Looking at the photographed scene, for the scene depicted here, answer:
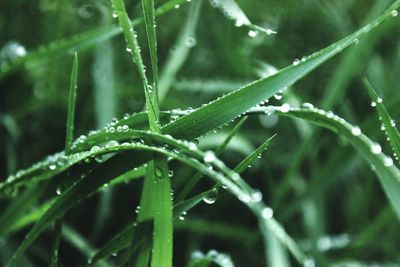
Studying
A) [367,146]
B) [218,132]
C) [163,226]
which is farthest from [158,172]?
[218,132]

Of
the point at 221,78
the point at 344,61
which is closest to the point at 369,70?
the point at 344,61

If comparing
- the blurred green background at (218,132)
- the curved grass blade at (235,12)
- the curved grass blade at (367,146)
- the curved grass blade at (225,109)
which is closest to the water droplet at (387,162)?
the curved grass blade at (367,146)

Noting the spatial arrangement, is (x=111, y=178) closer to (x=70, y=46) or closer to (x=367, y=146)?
(x=367, y=146)

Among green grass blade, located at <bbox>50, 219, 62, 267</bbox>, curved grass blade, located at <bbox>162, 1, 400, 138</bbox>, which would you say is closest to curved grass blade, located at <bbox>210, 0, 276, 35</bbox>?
curved grass blade, located at <bbox>162, 1, 400, 138</bbox>

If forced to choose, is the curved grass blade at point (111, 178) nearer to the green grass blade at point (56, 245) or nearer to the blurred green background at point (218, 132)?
the green grass blade at point (56, 245)

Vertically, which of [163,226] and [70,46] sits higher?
[70,46]

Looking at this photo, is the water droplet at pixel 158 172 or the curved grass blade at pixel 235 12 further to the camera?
the curved grass blade at pixel 235 12

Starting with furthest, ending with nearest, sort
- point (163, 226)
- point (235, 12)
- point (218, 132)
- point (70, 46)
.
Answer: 1. point (218, 132)
2. point (70, 46)
3. point (235, 12)
4. point (163, 226)

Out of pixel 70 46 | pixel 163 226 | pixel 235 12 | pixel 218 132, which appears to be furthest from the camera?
pixel 218 132
